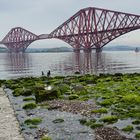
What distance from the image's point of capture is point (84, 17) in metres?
181

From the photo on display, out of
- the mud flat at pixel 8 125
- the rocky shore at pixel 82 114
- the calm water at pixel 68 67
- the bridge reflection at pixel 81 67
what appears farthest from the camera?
the bridge reflection at pixel 81 67

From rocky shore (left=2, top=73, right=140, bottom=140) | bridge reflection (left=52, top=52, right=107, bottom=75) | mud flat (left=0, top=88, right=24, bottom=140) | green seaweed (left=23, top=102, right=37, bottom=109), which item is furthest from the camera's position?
bridge reflection (left=52, top=52, right=107, bottom=75)

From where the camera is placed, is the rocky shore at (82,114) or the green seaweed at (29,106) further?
the green seaweed at (29,106)

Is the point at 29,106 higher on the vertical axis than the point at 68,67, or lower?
higher

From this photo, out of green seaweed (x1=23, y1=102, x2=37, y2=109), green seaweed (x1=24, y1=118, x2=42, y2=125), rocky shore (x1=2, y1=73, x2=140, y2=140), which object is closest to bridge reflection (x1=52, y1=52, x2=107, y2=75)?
rocky shore (x1=2, y1=73, x2=140, y2=140)

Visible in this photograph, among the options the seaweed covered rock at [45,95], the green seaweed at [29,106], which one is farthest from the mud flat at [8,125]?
the seaweed covered rock at [45,95]

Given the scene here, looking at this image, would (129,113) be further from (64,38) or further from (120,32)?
(64,38)

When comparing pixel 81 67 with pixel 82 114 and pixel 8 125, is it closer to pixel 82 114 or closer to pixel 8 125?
pixel 82 114

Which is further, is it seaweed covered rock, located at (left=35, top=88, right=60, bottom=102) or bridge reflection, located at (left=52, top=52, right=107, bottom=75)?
bridge reflection, located at (left=52, top=52, right=107, bottom=75)

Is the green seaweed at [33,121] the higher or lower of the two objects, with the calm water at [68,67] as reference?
higher

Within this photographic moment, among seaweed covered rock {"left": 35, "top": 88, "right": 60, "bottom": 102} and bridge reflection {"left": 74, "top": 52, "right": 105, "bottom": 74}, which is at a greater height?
seaweed covered rock {"left": 35, "top": 88, "right": 60, "bottom": 102}

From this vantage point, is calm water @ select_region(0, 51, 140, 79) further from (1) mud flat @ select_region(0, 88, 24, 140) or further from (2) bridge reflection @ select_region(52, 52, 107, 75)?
(1) mud flat @ select_region(0, 88, 24, 140)

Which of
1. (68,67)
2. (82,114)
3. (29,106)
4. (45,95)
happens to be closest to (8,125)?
(82,114)

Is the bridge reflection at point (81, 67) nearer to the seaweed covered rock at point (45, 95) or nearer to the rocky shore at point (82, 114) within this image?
the seaweed covered rock at point (45, 95)
